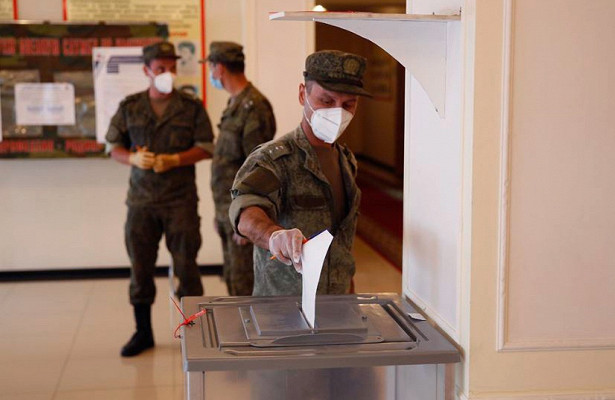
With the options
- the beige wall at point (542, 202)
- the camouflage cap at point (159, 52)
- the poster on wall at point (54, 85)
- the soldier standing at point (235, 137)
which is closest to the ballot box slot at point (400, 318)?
the beige wall at point (542, 202)

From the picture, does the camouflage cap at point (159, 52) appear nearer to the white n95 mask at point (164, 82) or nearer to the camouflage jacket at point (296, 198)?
the white n95 mask at point (164, 82)

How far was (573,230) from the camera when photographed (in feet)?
6.00

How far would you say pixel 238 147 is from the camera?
4.70m

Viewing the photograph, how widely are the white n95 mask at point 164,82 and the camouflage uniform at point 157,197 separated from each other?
0.30 feet

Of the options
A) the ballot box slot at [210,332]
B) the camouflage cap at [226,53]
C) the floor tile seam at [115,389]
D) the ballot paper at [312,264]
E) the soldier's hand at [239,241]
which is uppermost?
the camouflage cap at [226,53]

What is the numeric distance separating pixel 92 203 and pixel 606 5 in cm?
511

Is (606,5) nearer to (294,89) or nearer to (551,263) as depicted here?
(551,263)

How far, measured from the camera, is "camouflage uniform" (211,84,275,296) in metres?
4.65

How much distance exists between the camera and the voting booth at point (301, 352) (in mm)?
1692

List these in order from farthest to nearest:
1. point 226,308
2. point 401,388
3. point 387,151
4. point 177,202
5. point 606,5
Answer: point 387,151 → point 177,202 → point 226,308 → point 401,388 → point 606,5

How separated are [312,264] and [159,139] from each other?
10.3 feet

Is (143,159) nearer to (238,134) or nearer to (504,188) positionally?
(238,134)

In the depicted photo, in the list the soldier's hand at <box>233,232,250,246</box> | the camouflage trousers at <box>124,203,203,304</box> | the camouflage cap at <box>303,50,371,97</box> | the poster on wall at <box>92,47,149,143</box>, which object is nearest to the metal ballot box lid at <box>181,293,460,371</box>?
the camouflage cap at <box>303,50,371,97</box>

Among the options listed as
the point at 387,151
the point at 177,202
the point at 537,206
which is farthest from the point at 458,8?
the point at 387,151
